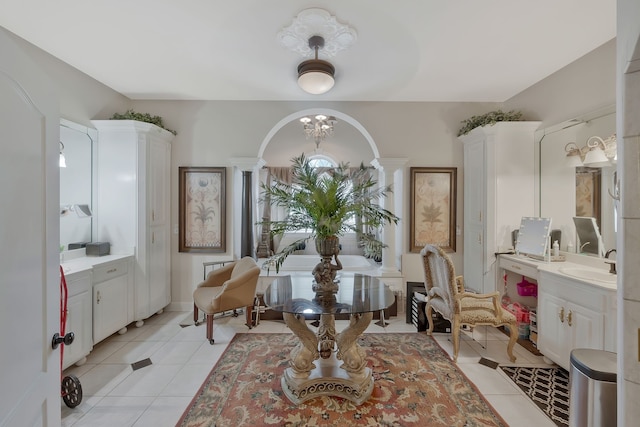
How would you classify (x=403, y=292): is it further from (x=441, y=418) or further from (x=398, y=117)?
(x=398, y=117)

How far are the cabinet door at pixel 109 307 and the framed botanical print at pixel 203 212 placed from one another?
0.88 metres

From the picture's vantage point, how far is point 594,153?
97.1 inches

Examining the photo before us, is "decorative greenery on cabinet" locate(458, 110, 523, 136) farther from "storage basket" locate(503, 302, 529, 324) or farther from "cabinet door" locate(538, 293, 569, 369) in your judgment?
"storage basket" locate(503, 302, 529, 324)

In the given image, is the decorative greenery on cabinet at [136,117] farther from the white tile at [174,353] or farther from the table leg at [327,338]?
the table leg at [327,338]

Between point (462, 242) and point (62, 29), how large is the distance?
15.5 ft

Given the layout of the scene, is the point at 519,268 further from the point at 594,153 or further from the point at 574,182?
the point at 594,153

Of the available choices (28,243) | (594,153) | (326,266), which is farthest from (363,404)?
(594,153)

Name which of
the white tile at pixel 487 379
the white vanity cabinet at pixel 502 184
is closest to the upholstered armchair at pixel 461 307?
the white tile at pixel 487 379

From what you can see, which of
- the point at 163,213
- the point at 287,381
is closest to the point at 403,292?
the point at 287,381

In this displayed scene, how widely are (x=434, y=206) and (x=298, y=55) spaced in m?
2.52

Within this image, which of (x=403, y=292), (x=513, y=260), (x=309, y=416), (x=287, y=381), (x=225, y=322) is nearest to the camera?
(x=309, y=416)

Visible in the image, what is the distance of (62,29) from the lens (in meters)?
2.17

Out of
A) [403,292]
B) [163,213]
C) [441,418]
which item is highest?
[163,213]

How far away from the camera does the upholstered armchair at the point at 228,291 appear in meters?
2.80
